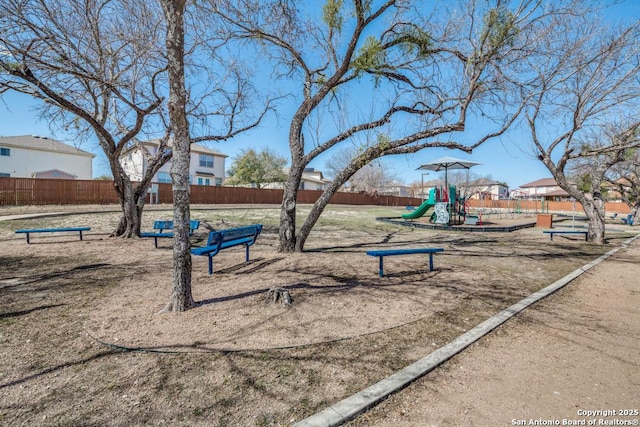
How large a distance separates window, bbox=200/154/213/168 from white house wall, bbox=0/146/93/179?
1146 cm

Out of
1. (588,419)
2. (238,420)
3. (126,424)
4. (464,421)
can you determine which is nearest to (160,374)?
(126,424)

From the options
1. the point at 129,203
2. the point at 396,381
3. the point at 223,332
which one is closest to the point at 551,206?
the point at 129,203

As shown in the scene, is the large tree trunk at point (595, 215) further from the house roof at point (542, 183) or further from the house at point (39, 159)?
the house roof at point (542, 183)

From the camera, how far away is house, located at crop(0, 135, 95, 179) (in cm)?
3056

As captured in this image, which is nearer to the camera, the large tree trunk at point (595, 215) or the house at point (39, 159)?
the large tree trunk at point (595, 215)

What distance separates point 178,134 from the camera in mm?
3805

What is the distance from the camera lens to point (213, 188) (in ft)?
102

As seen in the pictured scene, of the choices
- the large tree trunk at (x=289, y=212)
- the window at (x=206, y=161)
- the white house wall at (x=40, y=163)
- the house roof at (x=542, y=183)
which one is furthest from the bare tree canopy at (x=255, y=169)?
the house roof at (x=542, y=183)

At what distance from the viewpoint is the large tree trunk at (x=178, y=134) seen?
380 centimetres

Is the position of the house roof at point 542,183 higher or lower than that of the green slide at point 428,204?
higher

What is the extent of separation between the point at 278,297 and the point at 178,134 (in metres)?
2.32

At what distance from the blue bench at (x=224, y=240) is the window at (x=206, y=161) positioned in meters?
35.4

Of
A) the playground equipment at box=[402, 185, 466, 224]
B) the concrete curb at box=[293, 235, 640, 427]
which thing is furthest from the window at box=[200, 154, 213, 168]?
the concrete curb at box=[293, 235, 640, 427]

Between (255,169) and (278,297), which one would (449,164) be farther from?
(255,169)
